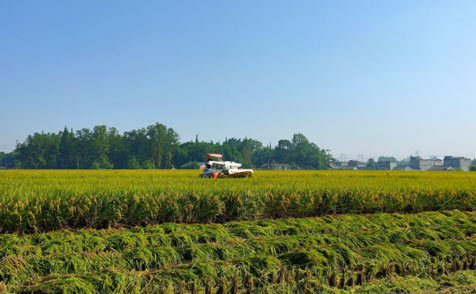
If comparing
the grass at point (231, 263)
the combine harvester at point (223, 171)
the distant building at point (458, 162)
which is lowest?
the grass at point (231, 263)

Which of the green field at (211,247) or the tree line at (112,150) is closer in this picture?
the green field at (211,247)

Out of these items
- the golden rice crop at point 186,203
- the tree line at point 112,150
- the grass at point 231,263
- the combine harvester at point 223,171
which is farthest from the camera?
the tree line at point 112,150

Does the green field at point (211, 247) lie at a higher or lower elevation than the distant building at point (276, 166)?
lower

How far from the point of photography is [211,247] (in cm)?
709

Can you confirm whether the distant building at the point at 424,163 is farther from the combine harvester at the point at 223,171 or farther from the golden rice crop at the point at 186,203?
the golden rice crop at the point at 186,203

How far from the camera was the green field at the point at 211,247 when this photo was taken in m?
5.79

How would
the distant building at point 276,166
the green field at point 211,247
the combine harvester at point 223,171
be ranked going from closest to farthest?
the green field at point 211,247, the combine harvester at point 223,171, the distant building at point 276,166

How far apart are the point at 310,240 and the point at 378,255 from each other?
139 centimetres

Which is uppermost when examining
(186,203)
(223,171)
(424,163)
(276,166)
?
(424,163)

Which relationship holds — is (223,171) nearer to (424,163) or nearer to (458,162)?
(424,163)

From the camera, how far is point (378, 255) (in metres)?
7.14

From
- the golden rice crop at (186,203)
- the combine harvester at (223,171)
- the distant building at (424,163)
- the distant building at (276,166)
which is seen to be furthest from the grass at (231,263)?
the distant building at (424,163)

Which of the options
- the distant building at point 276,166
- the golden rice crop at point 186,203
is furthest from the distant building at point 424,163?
the golden rice crop at point 186,203

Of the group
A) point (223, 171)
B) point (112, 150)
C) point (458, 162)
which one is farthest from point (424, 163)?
point (223, 171)
